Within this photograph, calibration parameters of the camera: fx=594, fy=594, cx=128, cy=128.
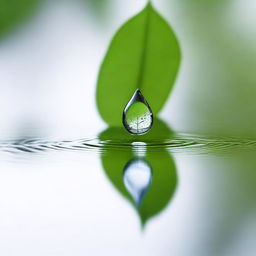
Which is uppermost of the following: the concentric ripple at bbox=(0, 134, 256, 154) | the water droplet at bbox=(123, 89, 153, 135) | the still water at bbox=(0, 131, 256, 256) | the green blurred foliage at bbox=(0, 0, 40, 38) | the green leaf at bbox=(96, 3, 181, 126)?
the green blurred foliage at bbox=(0, 0, 40, 38)

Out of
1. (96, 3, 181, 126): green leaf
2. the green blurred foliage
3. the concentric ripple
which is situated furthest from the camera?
the green blurred foliage

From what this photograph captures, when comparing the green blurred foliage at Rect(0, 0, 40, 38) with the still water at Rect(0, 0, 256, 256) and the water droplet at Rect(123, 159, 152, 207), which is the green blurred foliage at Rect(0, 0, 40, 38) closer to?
the still water at Rect(0, 0, 256, 256)

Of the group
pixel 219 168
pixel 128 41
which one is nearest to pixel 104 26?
pixel 128 41

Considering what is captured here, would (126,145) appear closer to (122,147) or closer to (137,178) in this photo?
(122,147)

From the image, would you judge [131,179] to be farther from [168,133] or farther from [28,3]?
[28,3]

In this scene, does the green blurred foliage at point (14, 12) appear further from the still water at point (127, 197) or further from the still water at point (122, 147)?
the still water at point (127, 197)

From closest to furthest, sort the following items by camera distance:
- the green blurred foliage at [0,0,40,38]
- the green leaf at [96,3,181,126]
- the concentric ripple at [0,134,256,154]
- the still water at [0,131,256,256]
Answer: the still water at [0,131,256,256]
the concentric ripple at [0,134,256,154]
the green leaf at [96,3,181,126]
the green blurred foliage at [0,0,40,38]

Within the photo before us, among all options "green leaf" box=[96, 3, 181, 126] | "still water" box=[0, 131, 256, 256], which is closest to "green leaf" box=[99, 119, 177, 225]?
"still water" box=[0, 131, 256, 256]

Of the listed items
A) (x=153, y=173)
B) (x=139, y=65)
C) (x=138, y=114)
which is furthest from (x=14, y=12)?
(x=153, y=173)
